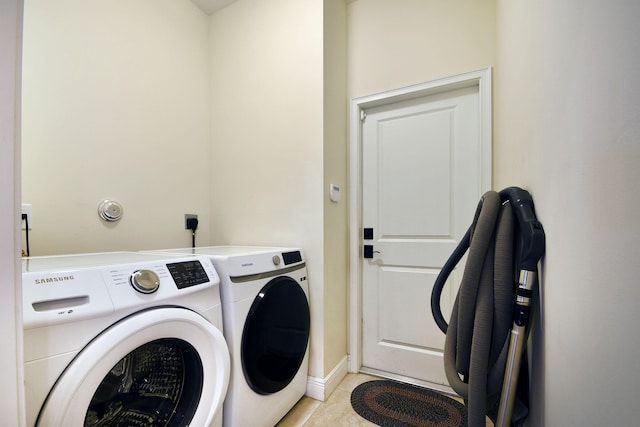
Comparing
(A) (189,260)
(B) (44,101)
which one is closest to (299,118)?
(A) (189,260)

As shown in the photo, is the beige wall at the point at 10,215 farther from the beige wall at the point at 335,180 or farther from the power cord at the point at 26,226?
the beige wall at the point at 335,180

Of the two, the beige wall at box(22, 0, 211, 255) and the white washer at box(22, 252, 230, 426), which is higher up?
the beige wall at box(22, 0, 211, 255)

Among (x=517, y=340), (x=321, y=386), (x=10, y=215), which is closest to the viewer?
(x=10, y=215)

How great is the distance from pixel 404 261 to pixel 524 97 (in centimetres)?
117

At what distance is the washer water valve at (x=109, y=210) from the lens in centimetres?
144

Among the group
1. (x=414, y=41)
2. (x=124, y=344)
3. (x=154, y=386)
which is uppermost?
(x=414, y=41)

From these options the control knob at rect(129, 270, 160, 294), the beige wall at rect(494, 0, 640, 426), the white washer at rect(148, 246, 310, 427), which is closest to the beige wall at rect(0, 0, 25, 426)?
the control knob at rect(129, 270, 160, 294)

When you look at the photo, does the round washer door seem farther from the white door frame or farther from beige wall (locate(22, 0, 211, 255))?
the white door frame

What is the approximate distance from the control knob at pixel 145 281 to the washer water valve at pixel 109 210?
34.9 inches

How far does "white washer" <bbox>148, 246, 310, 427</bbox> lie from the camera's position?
1081mm

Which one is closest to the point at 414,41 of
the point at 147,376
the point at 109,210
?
the point at 109,210

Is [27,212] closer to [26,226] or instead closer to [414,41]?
[26,226]

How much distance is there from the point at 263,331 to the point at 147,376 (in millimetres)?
442

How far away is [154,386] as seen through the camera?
90 centimetres
